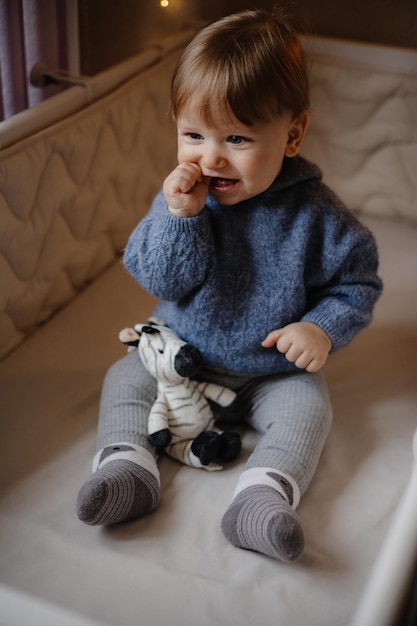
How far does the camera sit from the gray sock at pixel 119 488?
0.76m

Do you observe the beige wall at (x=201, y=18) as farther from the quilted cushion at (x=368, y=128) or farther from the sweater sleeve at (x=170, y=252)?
the sweater sleeve at (x=170, y=252)

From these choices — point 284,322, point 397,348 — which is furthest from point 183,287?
point 397,348

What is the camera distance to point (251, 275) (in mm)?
925

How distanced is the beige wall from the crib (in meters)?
0.06

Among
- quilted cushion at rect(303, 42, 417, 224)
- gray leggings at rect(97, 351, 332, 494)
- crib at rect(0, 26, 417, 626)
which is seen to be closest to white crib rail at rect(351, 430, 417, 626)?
crib at rect(0, 26, 417, 626)

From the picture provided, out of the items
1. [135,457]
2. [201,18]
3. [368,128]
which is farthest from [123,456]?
[201,18]

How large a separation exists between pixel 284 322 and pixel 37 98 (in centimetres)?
58

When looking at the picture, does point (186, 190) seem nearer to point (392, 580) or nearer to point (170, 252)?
point (170, 252)

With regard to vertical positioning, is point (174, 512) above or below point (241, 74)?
below

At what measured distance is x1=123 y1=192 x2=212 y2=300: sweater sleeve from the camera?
86cm

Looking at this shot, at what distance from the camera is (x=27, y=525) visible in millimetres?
791

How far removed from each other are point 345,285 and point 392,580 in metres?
0.51

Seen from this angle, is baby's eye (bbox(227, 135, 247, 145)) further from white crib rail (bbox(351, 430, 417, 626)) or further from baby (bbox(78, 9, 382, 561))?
white crib rail (bbox(351, 430, 417, 626))

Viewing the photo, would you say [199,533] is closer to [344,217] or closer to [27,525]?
[27,525]
